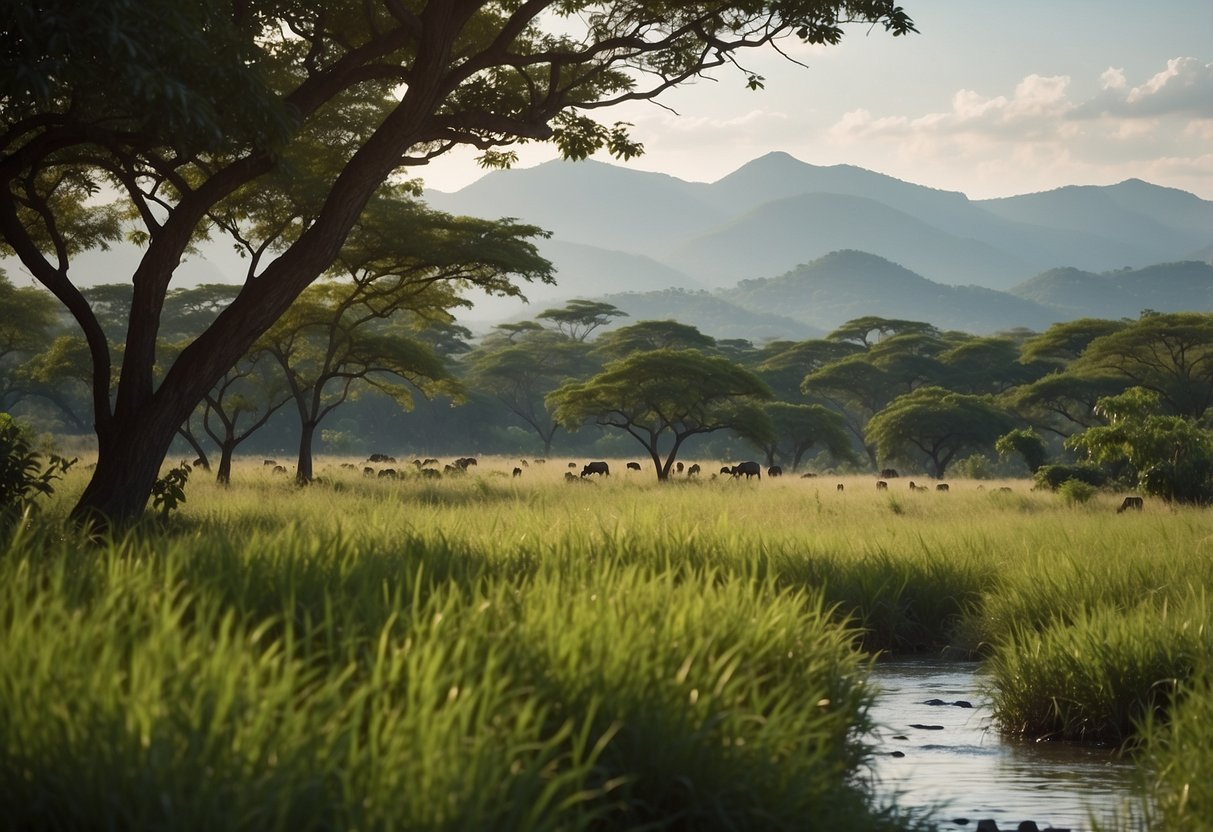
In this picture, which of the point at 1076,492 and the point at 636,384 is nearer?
the point at 1076,492

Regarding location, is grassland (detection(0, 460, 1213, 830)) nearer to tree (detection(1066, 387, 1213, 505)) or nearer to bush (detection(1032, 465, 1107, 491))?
tree (detection(1066, 387, 1213, 505))

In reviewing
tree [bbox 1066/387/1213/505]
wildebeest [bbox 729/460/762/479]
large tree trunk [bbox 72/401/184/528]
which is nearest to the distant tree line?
tree [bbox 1066/387/1213/505]

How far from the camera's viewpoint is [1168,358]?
4778cm

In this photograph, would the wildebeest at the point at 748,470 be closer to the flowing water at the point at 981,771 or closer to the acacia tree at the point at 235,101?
the acacia tree at the point at 235,101

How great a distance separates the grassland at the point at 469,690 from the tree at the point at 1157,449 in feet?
44.2

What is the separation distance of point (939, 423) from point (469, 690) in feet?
143

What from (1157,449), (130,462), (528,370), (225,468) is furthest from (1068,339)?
(130,462)

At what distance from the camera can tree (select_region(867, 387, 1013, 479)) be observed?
4588cm

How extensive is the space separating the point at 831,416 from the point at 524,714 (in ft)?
159

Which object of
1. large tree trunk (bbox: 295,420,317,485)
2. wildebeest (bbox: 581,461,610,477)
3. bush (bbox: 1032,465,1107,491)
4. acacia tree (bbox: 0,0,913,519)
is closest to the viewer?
acacia tree (bbox: 0,0,913,519)

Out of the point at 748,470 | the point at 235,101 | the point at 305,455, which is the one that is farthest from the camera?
the point at 748,470

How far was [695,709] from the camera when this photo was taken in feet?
15.9

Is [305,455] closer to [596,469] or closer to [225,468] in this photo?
[225,468]

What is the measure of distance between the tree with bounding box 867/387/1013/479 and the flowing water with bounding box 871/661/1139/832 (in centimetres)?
3749
